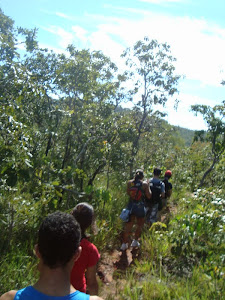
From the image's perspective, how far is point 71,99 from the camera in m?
5.78

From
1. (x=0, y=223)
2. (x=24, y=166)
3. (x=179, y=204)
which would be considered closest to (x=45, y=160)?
(x=0, y=223)

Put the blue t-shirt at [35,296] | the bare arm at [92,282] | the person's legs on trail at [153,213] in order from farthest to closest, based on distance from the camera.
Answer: the person's legs on trail at [153,213] < the bare arm at [92,282] < the blue t-shirt at [35,296]

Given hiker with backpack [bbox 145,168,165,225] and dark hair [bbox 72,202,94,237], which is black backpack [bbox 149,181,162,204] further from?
dark hair [bbox 72,202,94,237]

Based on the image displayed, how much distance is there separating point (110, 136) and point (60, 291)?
17.3 ft

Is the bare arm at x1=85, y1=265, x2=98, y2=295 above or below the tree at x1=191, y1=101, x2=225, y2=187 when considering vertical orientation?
below

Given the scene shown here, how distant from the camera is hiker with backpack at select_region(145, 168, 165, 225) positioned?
5695 millimetres

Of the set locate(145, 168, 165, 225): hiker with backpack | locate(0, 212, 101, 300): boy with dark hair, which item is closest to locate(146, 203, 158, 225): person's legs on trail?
locate(145, 168, 165, 225): hiker with backpack

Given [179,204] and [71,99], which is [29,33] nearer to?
[71,99]

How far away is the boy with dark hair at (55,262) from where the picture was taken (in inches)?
48.2

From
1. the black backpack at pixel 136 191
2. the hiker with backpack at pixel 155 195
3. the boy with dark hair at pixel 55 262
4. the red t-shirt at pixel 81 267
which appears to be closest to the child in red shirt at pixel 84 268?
the red t-shirt at pixel 81 267

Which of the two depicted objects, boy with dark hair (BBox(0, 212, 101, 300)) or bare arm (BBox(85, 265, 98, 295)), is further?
bare arm (BBox(85, 265, 98, 295))

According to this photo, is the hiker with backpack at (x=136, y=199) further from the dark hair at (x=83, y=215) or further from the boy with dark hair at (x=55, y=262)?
the boy with dark hair at (x=55, y=262)

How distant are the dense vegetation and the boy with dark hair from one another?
1.04 metres

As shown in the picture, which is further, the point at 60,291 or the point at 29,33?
the point at 29,33
